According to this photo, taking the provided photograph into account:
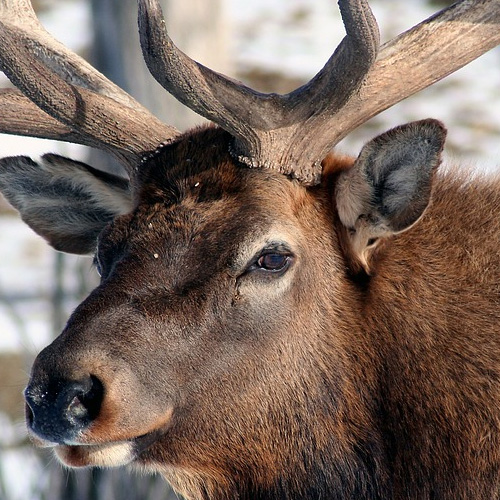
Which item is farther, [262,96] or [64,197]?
[64,197]

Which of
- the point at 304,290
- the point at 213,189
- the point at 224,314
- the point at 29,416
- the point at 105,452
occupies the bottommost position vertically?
the point at 105,452

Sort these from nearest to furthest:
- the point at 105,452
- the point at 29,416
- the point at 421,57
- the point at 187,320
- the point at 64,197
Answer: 1. the point at 29,416
2. the point at 105,452
3. the point at 187,320
4. the point at 421,57
5. the point at 64,197

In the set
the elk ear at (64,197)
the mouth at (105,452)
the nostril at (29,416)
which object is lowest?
the mouth at (105,452)

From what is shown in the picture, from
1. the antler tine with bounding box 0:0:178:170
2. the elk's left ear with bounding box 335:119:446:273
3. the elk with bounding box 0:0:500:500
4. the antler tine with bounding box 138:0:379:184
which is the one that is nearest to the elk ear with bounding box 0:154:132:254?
the antler tine with bounding box 0:0:178:170

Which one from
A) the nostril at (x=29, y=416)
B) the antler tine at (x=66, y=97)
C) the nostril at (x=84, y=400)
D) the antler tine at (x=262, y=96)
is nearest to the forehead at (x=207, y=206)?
the antler tine at (x=262, y=96)

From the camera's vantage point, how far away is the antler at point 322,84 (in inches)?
190

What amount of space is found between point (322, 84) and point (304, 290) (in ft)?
3.18

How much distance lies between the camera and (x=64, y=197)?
233 inches

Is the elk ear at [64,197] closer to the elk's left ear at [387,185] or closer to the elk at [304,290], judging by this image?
the elk at [304,290]

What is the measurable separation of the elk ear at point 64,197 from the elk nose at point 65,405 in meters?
1.66

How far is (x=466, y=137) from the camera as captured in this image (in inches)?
669

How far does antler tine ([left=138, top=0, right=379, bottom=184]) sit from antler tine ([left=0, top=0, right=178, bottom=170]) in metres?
0.45

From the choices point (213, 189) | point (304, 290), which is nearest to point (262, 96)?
point (213, 189)

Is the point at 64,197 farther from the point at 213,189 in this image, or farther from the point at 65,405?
the point at 65,405
